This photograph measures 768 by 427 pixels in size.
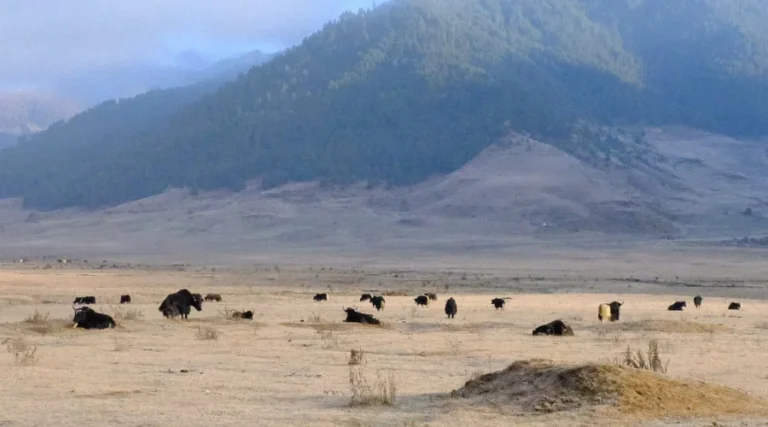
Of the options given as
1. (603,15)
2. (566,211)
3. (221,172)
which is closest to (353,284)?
(566,211)

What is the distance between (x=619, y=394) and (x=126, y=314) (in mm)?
17089

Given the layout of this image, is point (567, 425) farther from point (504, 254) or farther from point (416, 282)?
point (504, 254)

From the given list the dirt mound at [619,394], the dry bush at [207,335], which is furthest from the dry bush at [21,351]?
the dirt mound at [619,394]

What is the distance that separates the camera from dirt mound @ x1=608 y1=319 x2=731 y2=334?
23.3 m

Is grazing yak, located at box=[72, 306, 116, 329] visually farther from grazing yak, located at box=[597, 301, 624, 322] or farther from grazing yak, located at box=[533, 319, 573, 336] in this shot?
grazing yak, located at box=[597, 301, 624, 322]

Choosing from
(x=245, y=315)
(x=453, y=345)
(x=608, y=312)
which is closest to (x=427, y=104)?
(x=608, y=312)

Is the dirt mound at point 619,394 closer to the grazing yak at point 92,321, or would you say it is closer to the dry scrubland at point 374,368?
the dry scrubland at point 374,368

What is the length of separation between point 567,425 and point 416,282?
42.5 m

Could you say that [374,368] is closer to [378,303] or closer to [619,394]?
[619,394]

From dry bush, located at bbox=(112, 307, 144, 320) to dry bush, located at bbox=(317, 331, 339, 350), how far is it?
5294 mm

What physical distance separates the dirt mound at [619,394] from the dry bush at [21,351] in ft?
21.8

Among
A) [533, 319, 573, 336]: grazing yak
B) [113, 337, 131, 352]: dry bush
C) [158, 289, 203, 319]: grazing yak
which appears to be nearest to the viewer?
[113, 337, 131, 352]: dry bush

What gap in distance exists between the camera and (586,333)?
76.0ft

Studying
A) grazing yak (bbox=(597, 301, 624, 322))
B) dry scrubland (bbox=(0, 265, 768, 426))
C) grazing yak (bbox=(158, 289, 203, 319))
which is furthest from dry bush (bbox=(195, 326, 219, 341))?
grazing yak (bbox=(597, 301, 624, 322))
